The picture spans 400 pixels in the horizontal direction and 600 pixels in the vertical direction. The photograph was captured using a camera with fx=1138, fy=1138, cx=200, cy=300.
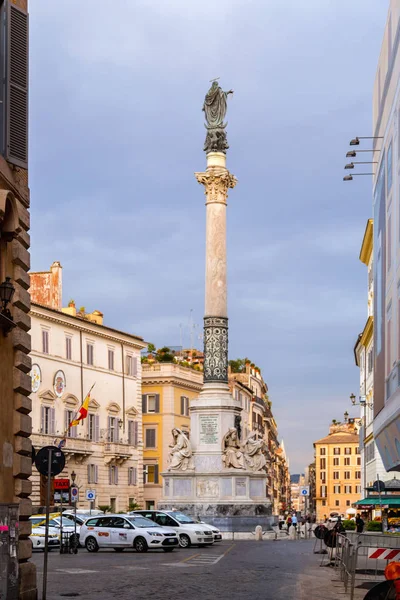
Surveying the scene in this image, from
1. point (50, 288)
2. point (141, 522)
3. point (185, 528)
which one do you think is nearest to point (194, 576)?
point (141, 522)

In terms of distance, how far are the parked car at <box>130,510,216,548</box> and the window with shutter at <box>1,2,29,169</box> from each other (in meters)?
25.1

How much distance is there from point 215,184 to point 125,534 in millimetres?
21994

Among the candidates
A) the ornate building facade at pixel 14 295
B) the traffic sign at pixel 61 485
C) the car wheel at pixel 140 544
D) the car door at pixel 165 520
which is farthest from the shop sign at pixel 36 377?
the ornate building facade at pixel 14 295

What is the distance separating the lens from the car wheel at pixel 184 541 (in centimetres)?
4133

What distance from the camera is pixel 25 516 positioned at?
1853cm

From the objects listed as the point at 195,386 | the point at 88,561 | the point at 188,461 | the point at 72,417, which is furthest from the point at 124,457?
the point at 88,561

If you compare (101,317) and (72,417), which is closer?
(72,417)

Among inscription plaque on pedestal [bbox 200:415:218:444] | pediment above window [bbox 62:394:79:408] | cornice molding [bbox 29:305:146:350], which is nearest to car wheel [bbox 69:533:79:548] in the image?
inscription plaque on pedestal [bbox 200:415:218:444]

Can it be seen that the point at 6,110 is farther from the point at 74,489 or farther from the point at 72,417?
the point at 72,417

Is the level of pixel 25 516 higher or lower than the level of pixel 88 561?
higher

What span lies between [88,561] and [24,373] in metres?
15.8

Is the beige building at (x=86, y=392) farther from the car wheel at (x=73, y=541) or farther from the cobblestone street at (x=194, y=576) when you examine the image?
the cobblestone street at (x=194, y=576)

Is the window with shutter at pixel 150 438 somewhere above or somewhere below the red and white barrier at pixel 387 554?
above

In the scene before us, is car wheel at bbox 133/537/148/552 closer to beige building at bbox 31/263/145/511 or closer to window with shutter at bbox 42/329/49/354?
beige building at bbox 31/263/145/511
